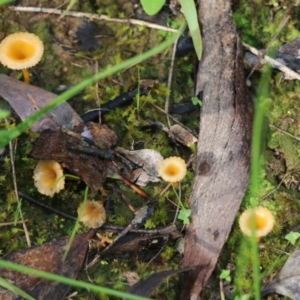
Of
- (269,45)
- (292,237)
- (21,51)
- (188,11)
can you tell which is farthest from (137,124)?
(292,237)

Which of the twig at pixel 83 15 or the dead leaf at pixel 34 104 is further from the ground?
the twig at pixel 83 15

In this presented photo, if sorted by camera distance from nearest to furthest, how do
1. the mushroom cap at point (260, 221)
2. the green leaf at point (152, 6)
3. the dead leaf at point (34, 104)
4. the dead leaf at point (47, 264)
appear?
the dead leaf at point (47, 264) < the mushroom cap at point (260, 221) < the green leaf at point (152, 6) < the dead leaf at point (34, 104)

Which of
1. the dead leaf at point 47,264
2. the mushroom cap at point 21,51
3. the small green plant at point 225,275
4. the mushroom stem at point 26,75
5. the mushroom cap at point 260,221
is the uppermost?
the mushroom cap at point 21,51

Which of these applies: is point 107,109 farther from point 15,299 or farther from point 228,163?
point 15,299

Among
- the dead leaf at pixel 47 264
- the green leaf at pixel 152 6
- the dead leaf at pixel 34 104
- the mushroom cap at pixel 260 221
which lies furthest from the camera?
the dead leaf at pixel 34 104

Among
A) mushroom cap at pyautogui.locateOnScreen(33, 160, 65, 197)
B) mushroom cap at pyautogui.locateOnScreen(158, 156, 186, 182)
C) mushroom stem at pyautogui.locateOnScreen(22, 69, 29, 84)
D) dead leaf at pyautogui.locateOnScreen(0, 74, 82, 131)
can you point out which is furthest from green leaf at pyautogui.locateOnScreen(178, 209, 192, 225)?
mushroom stem at pyautogui.locateOnScreen(22, 69, 29, 84)

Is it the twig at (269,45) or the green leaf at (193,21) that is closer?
the green leaf at (193,21)

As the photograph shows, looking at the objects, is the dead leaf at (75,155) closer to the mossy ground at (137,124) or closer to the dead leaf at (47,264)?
the mossy ground at (137,124)

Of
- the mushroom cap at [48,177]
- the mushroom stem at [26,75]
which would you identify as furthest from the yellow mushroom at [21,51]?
the mushroom cap at [48,177]
